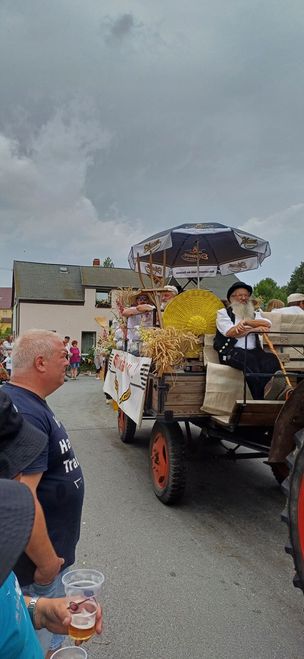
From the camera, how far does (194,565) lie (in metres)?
3.43

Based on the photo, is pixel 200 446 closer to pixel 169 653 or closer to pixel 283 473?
pixel 283 473

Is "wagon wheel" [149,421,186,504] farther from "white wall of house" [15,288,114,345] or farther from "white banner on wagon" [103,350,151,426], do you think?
"white wall of house" [15,288,114,345]

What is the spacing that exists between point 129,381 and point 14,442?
4156mm

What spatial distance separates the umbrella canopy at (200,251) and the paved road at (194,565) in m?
2.88

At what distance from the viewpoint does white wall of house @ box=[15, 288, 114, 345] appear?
32.3 meters

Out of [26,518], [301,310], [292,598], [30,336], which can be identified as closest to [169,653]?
[292,598]

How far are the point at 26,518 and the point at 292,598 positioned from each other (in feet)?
9.73

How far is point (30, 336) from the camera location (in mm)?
2014

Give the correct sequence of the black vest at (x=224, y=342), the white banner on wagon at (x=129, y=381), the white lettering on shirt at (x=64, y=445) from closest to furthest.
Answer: the white lettering on shirt at (x=64, y=445)
the black vest at (x=224, y=342)
the white banner on wagon at (x=129, y=381)

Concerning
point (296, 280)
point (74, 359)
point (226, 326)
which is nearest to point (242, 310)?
point (226, 326)

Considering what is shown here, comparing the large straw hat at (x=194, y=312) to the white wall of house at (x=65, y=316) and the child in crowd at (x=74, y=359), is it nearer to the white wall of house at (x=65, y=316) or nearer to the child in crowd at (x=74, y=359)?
the child in crowd at (x=74, y=359)

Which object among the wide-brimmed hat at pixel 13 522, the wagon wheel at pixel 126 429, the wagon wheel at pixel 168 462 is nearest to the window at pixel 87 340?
the wagon wheel at pixel 126 429

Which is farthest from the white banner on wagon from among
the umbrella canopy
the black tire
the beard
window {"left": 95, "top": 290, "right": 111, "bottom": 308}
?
window {"left": 95, "top": 290, "right": 111, "bottom": 308}

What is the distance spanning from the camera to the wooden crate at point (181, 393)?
4.16 metres
